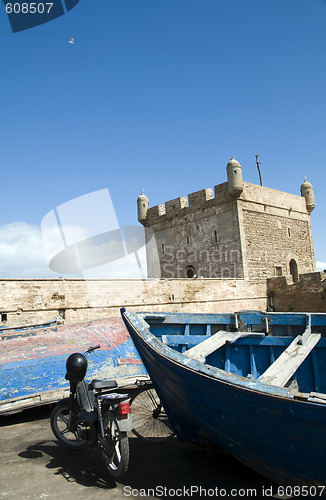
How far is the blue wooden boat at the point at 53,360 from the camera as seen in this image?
5352 mm

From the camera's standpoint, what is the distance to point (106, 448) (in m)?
3.54

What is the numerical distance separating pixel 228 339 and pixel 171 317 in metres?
1.01

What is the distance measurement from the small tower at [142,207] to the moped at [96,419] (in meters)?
20.5

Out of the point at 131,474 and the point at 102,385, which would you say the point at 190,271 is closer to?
the point at 102,385

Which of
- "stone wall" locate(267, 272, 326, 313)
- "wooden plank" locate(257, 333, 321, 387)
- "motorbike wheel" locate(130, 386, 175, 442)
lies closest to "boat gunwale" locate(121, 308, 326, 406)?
"wooden plank" locate(257, 333, 321, 387)

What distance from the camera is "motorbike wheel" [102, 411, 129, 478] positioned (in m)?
3.32

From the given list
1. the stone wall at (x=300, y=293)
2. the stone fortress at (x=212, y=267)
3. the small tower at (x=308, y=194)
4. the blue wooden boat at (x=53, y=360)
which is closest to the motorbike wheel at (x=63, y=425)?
the blue wooden boat at (x=53, y=360)

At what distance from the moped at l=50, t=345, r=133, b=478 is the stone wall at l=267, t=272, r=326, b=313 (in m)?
15.5

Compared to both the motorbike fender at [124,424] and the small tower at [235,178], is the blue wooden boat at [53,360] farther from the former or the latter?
the small tower at [235,178]

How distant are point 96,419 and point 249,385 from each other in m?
1.68

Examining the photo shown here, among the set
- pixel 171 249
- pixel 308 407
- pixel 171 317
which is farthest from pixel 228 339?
pixel 171 249

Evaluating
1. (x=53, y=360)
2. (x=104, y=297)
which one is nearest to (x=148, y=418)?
(x=53, y=360)

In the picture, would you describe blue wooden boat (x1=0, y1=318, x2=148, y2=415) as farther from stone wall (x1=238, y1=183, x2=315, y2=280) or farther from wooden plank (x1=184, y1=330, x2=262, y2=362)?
stone wall (x1=238, y1=183, x2=315, y2=280)

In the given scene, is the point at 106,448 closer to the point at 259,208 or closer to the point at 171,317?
the point at 171,317
